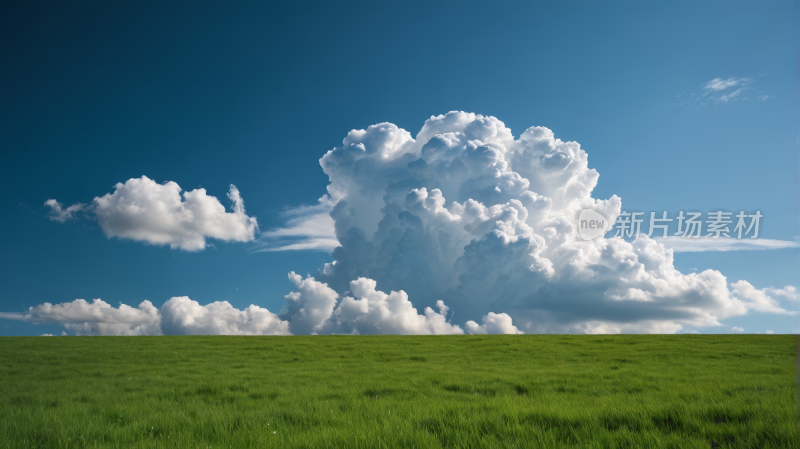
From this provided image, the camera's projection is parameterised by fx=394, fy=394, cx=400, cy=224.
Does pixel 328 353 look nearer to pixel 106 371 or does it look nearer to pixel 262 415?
pixel 106 371

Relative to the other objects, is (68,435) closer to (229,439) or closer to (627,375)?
(229,439)

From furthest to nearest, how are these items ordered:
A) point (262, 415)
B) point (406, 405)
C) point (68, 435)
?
point (406, 405) → point (262, 415) → point (68, 435)

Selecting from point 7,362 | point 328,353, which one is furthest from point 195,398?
point 7,362

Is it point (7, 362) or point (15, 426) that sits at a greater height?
point (15, 426)

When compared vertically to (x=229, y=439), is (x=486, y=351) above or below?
below

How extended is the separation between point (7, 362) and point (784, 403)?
35032 mm

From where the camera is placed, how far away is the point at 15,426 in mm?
8039

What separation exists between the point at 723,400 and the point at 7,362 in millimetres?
34007

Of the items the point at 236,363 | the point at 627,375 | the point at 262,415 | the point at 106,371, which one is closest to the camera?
the point at 262,415

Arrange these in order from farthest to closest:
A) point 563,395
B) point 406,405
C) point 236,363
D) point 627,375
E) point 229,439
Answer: point 236,363 < point 627,375 < point 563,395 < point 406,405 < point 229,439

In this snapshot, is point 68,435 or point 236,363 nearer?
point 68,435

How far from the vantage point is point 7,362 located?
23.3 metres

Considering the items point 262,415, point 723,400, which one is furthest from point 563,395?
point 262,415

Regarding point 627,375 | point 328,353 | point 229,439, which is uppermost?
point 229,439
